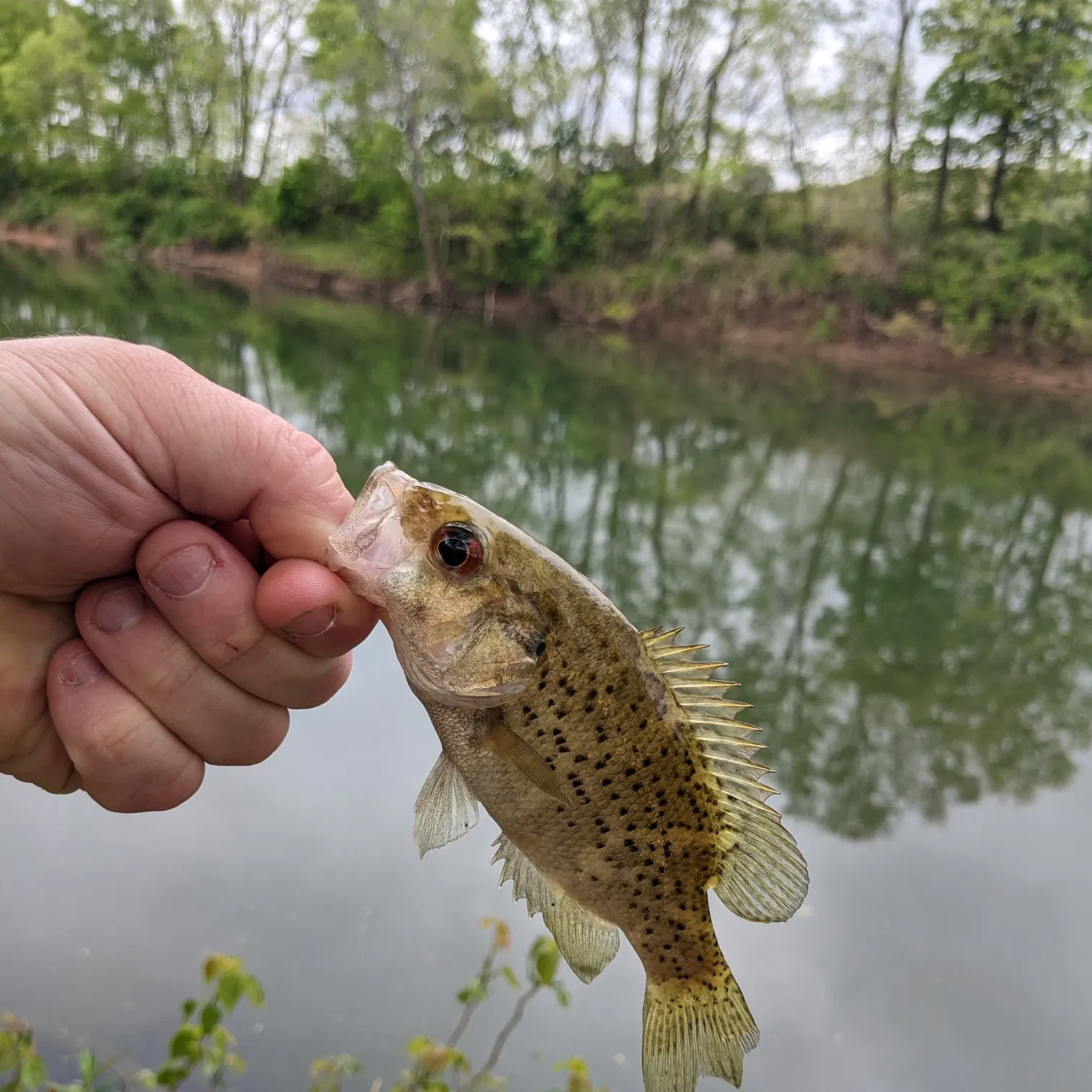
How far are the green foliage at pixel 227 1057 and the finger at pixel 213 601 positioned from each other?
1369mm

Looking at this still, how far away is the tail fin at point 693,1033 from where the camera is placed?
1.71 m

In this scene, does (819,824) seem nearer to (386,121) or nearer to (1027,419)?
(1027,419)

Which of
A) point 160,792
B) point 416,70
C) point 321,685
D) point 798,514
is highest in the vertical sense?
point 416,70

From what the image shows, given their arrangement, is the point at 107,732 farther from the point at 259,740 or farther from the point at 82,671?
the point at 259,740

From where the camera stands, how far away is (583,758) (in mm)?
1648

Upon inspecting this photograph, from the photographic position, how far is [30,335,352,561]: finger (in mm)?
1642

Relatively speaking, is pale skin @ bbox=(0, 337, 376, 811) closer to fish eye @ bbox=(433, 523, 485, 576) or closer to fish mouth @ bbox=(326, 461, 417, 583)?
fish mouth @ bbox=(326, 461, 417, 583)

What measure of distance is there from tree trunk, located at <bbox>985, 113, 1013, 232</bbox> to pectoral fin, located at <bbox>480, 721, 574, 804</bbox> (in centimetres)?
3236

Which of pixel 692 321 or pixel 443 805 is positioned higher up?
pixel 443 805

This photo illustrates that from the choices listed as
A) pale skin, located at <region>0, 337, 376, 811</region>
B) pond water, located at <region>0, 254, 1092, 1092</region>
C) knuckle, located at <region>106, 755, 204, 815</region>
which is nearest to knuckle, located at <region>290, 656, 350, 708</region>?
pale skin, located at <region>0, 337, 376, 811</region>

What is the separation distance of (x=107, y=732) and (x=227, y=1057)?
170cm

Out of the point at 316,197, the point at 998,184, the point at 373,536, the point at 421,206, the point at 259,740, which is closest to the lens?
the point at 373,536

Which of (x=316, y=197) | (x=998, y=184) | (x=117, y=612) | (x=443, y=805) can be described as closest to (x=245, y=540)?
(x=117, y=612)

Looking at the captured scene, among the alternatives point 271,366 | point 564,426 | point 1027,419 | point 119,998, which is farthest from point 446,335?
point 119,998
